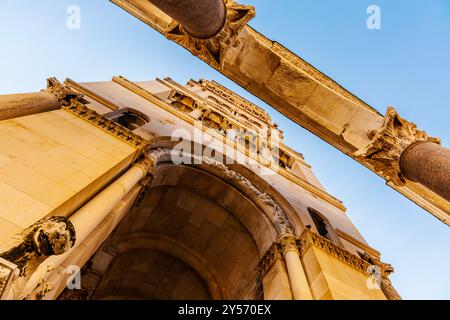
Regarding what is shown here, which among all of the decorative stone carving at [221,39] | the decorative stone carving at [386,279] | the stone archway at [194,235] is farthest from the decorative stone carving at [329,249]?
the decorative stone carving at [221,39]

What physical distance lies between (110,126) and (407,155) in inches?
230

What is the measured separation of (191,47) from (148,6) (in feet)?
8.75

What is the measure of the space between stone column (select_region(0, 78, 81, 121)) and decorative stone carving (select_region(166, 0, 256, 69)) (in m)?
2.85

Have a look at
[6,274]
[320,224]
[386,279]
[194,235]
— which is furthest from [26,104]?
[386,279]

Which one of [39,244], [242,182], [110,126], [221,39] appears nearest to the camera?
[39,244]

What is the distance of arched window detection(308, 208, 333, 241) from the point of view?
A: 9000 mm

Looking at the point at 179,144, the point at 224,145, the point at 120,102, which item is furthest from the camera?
the point at 224,145

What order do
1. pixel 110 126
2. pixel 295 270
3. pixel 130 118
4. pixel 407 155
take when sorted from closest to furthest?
pixel 407 155 < pixel 295 270 < pixel 110 126 < pixel 130 118

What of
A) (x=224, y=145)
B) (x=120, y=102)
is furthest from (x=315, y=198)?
(x=120, y=102)

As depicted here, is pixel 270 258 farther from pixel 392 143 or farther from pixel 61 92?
pixel 61 92

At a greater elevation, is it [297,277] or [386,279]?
[386,279]

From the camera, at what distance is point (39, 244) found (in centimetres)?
312

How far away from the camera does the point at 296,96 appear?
311 inches
